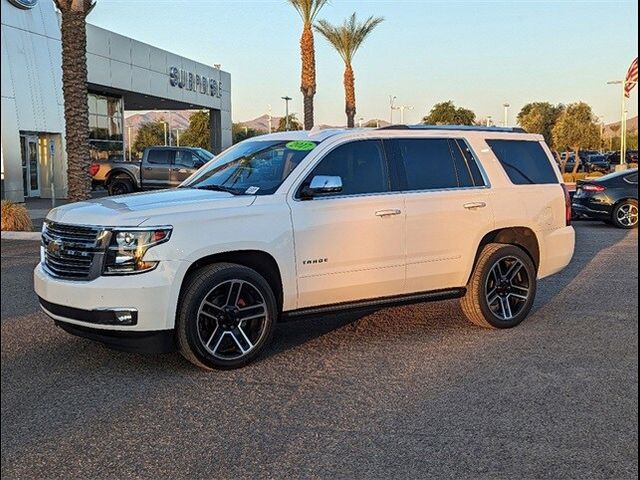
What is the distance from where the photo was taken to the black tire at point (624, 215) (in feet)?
53.7

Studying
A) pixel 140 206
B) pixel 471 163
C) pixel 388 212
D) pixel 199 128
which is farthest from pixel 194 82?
pixel 140 206

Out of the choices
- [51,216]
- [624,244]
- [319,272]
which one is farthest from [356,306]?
[624,244]

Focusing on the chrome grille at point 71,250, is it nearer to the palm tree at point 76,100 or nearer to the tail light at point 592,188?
the palm tree at point 76,100

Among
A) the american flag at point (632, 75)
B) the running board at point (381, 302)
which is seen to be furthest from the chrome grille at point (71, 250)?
the american flag at point (632, 75)

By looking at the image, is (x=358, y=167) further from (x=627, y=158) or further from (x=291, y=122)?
(x=291, y=122)

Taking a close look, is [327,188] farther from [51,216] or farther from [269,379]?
[51,216]

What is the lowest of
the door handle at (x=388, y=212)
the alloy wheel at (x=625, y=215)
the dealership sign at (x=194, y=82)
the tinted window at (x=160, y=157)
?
the alloy wheel at (x=625, y=215)

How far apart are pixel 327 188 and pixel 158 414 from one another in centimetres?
221

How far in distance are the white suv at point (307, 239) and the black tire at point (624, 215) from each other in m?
9.99

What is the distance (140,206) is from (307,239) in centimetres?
129

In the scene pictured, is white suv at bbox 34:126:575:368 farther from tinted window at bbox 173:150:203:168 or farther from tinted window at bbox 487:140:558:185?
tinted window at bbox 173:150:203:168

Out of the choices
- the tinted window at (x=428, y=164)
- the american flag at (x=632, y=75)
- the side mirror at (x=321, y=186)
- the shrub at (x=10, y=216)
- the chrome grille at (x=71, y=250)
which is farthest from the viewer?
the tinted window at (x=428, y=164)

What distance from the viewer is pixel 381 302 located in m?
6.06

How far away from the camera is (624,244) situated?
13188mm
